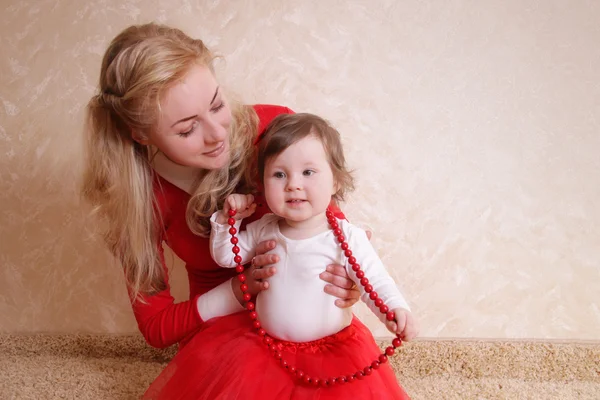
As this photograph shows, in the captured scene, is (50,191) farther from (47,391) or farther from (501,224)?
(501,224)

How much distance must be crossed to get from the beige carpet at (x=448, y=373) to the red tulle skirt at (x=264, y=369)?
1.53ft

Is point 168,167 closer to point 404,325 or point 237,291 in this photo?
point 237,291

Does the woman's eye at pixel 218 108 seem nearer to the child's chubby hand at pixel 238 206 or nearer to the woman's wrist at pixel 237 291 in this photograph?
the child's chubby hand at pixel 238 206

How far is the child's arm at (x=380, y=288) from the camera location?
3.17ft

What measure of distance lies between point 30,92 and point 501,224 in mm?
1439

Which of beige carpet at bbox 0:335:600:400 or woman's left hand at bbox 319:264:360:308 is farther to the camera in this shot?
beige carpet at bbox 0:335:600:400

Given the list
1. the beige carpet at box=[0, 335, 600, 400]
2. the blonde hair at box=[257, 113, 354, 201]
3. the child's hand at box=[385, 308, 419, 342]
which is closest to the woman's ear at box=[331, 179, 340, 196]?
the blonde hair at box=[257, 113, 354, 201]

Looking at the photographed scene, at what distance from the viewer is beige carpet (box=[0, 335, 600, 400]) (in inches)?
58.9

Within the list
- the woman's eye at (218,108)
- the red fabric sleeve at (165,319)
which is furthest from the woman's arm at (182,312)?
the woman's eye at (218,108)

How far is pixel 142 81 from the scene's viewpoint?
1.04 metres

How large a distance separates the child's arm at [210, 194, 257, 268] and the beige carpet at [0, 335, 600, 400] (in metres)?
0.61

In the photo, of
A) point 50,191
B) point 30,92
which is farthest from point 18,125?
point 50,191

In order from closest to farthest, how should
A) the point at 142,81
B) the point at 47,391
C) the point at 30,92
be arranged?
the point at 142,81
the point at 47,391
the point at 30,92

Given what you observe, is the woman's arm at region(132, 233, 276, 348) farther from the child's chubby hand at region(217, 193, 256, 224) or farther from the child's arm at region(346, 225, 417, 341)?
the child's arm at region(346, 225, 417, 341)
